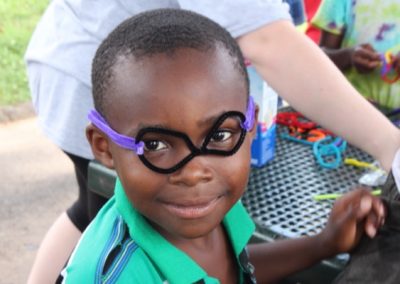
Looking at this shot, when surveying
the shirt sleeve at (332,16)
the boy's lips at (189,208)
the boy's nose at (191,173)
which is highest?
the boy's nose at (191,173)

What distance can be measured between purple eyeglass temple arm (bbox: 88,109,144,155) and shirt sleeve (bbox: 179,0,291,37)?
368mm

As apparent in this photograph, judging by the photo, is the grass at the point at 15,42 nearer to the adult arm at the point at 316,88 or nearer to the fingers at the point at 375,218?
the adult arm at the point at 316,88

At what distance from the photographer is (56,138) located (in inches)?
64.5

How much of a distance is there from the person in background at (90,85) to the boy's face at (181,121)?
27 cm

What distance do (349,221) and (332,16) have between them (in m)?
1.35

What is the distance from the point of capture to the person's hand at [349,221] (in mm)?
1236

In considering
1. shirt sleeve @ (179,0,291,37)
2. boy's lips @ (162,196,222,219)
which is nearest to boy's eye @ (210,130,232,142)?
boy's lips @ (162,196,222,219)

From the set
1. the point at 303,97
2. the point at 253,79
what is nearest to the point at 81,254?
the point at 303,97

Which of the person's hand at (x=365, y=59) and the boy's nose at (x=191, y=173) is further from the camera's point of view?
the person's hand at (x=365, y=59)

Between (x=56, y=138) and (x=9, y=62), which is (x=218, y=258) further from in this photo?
(x=9, y=62)

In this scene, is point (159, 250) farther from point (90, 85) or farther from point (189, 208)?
point (90, 85)

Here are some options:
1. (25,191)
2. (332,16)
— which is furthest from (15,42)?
(332,16)

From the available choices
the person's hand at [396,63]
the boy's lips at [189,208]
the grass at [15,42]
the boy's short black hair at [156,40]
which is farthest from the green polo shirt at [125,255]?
the grass at [15,42]

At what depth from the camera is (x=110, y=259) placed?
1.04 metres
